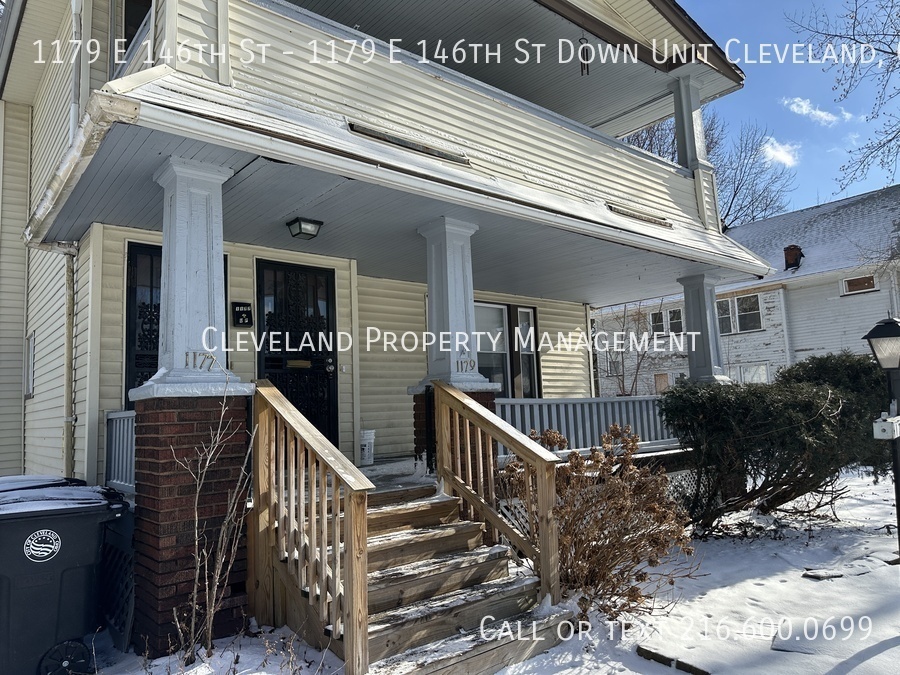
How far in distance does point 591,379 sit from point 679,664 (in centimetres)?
803

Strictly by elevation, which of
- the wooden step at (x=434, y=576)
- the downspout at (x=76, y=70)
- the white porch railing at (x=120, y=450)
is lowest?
the wooden step at (x=434, y=576)

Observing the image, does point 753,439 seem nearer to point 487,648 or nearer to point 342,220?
point 487,648

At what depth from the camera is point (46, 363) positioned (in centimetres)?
736

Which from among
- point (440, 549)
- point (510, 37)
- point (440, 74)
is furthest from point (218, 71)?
point (510, 37)

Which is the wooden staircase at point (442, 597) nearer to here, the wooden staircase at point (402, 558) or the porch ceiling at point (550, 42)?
Result: the wooden staircase at point (402, 558)

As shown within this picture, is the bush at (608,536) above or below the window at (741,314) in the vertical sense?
below

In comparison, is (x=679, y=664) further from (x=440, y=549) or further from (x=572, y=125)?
(x=572, y=125)

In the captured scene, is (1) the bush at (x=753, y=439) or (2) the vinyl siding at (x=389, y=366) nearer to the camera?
(1) the bush at (x=753, y=439)

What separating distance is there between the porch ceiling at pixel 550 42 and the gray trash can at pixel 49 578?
572 cm

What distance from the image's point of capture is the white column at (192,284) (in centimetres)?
435

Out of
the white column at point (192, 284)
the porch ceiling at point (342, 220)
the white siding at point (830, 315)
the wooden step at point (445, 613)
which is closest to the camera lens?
the wooden step at point (445, 613)

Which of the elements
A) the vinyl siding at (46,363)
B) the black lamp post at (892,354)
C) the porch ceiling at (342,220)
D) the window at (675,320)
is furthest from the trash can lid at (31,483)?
the window at (675,320)

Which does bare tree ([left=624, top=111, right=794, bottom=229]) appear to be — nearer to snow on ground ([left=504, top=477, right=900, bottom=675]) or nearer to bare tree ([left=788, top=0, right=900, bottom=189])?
bare tree ([left=788, top=0, right=900, bottom=189])

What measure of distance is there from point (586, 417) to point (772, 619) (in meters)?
3.15
